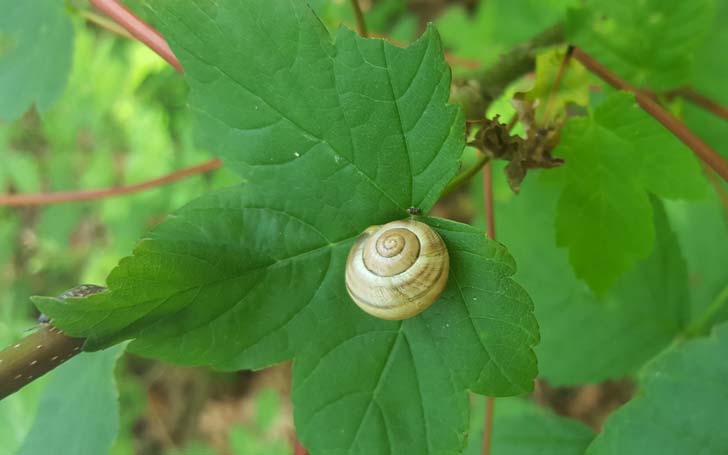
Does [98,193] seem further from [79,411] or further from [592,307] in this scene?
[592,307]

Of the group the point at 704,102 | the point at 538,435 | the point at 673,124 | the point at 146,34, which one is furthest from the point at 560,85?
the point at 538,435

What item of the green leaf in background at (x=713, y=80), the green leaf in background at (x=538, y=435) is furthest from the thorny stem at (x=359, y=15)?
the green leaf in background at (x=713, y=80)

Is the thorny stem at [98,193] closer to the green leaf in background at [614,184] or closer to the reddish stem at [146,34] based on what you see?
the reddish stem at [146,34]

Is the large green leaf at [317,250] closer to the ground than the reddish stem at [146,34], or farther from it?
closer to the ground

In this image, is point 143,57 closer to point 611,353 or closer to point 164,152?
point 164,152

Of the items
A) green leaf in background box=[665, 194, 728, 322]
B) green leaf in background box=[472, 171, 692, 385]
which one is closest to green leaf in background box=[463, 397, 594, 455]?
green leaf in background box=[472, 171, 692, 385]

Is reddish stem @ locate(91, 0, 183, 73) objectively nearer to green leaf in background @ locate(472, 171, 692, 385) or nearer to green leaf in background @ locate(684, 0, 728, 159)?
green leaf in background @ locate(472, 171, 692, 385)


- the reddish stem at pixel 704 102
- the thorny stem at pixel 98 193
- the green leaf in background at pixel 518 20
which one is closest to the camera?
the reddish stem at pixel 704 102
